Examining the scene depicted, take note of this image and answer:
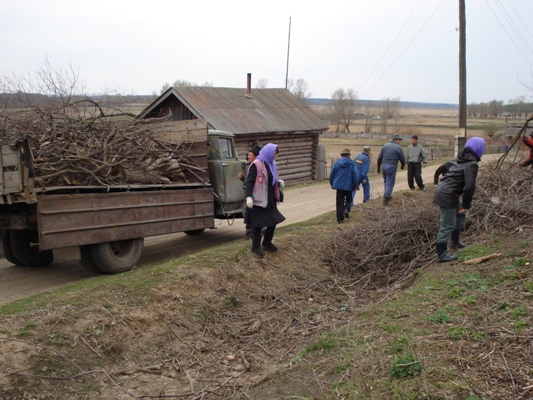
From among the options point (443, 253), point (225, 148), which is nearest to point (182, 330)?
point (443, 253)

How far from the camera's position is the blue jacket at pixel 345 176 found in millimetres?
11453

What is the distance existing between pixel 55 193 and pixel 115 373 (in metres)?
3.33

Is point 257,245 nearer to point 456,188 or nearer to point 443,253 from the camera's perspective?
point 443,253

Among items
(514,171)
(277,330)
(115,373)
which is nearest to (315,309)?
(277,330)

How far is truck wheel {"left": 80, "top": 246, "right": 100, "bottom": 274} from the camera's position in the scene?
8.43 metres

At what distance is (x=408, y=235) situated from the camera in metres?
9.29

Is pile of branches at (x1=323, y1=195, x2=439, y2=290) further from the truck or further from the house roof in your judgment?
the house roof

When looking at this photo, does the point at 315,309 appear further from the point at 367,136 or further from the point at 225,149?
the point at 367,136

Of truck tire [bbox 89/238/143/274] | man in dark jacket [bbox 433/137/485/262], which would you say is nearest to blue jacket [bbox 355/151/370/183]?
man in dark jacket [bbox 433/137/485/262]

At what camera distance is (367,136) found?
236 ft

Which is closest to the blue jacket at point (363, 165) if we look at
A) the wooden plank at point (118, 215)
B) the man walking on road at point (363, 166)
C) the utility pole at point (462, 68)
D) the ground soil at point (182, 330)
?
the man walking on road at point (363, 166)

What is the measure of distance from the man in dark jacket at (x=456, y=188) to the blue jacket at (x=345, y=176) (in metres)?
3.72

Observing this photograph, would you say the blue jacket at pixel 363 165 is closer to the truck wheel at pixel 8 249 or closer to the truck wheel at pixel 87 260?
the truck wheel at pixel 87 260

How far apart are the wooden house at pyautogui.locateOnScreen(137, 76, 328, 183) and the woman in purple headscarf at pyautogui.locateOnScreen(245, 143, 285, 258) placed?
11307mm
